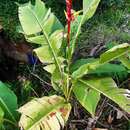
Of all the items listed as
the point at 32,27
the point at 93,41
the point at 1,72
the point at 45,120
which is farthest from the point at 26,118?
the point at 93,41

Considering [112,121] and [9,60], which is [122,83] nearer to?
[112,121]

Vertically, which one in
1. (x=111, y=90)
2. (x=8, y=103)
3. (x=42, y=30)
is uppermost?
(x=42, y=30)

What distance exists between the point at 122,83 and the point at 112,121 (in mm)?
351

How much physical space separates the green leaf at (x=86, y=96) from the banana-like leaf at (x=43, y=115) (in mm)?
136

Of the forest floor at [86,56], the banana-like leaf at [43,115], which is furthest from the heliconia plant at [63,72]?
the forest floor at [86,56]

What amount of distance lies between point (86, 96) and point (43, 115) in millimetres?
342

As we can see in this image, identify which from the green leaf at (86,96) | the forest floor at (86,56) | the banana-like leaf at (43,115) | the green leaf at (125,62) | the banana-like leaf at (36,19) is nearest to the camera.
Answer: the banana-like leaf at (43,115)

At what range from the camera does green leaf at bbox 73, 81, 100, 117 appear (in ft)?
11.0

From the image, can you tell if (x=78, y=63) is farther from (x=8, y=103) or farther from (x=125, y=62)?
(x=8, y=103)

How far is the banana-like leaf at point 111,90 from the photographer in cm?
A: 334

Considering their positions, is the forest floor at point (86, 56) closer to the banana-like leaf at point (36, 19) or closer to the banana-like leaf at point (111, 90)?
the banana-like leaf at point (111, 90)

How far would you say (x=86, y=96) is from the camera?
11.3 feet

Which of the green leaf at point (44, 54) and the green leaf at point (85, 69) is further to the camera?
the green leaf at point (44, 54)

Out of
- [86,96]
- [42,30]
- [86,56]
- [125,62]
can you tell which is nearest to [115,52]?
[125,62]
